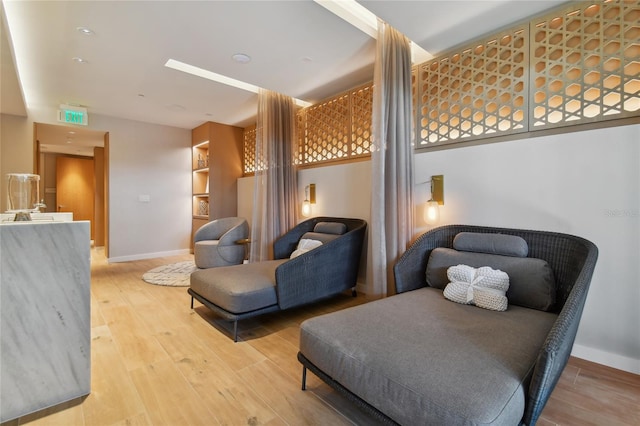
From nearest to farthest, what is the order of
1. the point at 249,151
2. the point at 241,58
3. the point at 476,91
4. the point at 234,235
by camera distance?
the point at 476,91 → the point at 241,58 → the point at 234,235 → the point at 249,151

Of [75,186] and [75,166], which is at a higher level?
[75,166]

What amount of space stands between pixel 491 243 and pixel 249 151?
4.83m

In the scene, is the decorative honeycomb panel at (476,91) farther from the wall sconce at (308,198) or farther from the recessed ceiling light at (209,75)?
the recessed ceiling light at (209,75)

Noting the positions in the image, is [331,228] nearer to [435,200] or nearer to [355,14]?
[435,200]

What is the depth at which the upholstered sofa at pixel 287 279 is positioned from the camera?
2312mm

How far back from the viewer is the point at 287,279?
2.46 metres

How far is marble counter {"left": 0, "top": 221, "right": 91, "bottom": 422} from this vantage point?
4.52 feet

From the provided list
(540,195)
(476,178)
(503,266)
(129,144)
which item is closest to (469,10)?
(476,178)

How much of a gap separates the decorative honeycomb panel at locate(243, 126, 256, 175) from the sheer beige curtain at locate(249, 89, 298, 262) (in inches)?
72.7

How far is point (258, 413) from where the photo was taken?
1.48m

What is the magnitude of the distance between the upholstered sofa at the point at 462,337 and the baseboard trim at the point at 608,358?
0.53 m

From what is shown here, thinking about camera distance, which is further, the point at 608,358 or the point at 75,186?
the point at 75,186

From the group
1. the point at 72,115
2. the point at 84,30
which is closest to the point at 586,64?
the point at 84,30

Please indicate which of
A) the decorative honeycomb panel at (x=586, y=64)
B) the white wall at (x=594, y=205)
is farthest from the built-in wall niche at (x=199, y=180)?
the decorative honeycomb panel at (x=586, y=64)
